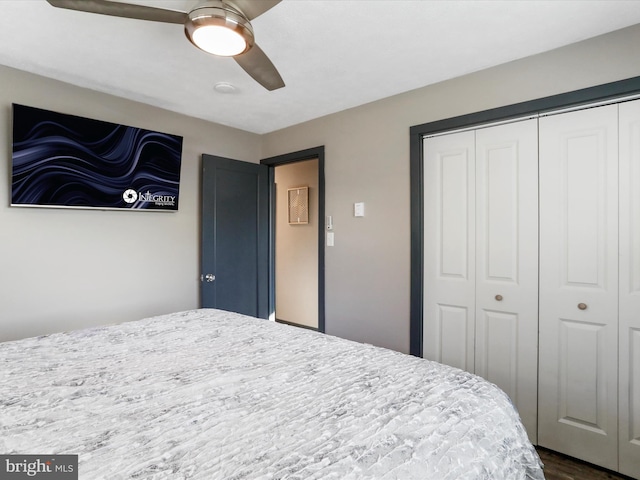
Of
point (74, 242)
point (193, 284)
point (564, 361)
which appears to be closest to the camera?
point (564, 361)

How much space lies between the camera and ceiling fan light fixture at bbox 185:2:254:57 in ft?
4.71

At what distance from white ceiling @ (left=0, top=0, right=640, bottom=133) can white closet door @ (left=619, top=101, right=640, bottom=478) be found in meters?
0.63

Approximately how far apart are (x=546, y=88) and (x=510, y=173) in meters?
0.54

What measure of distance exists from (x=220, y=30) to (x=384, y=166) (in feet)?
5.70

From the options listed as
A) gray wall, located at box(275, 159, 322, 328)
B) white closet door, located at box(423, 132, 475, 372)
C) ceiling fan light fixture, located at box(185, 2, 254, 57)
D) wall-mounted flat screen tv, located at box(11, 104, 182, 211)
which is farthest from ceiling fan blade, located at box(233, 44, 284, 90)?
gray wall, located at box(275, 159, 322, 328)

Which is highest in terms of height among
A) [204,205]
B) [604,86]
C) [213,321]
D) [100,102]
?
[100,102]

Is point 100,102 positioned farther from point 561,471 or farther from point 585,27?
point 561,471

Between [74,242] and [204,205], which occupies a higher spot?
[204,205]

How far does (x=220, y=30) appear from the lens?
153 centimetres

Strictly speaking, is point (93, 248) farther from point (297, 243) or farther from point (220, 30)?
point (297, 243)

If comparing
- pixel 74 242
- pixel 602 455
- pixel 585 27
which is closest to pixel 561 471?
pixel 602 455

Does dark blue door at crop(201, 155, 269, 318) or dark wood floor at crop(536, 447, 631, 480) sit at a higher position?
dark blue door at crop(201, 155, 269, 318)

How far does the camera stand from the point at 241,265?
3.69 meters

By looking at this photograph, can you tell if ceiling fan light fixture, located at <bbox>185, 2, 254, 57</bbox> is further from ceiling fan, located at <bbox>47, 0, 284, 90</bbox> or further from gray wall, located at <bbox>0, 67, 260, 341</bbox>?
gray wall, located at <bbox>0, 67, 260, 341</bbox>
